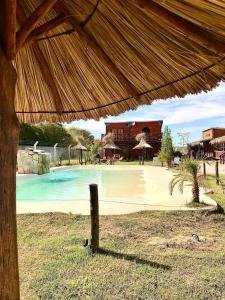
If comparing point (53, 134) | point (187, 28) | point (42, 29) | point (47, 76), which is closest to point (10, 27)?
point (42, 29)

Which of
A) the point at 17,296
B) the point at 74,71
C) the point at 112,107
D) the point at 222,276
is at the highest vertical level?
the point at 74,71

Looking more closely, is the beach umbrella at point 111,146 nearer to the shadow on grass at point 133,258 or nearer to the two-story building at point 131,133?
the two-story building at point 131,133

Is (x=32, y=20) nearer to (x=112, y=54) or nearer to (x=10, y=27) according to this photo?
(x=10, y=27)

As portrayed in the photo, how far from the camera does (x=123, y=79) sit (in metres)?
2.34

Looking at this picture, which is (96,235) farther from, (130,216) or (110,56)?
(110,56)

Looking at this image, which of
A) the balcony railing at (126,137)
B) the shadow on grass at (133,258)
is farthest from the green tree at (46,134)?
the shadow on grass at (133,258)

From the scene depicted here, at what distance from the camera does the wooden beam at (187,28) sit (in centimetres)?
165

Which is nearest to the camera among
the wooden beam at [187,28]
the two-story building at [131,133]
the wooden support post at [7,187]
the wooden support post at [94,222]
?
the wooden support post at [7,187]

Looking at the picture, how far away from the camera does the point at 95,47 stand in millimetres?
1982

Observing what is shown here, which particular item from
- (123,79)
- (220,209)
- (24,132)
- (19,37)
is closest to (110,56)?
(123,79)

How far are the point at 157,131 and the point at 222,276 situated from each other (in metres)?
35.9

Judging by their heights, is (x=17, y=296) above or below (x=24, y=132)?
below

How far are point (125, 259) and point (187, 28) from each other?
3.40 metres

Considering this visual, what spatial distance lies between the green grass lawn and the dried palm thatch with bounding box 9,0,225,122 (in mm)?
1852
